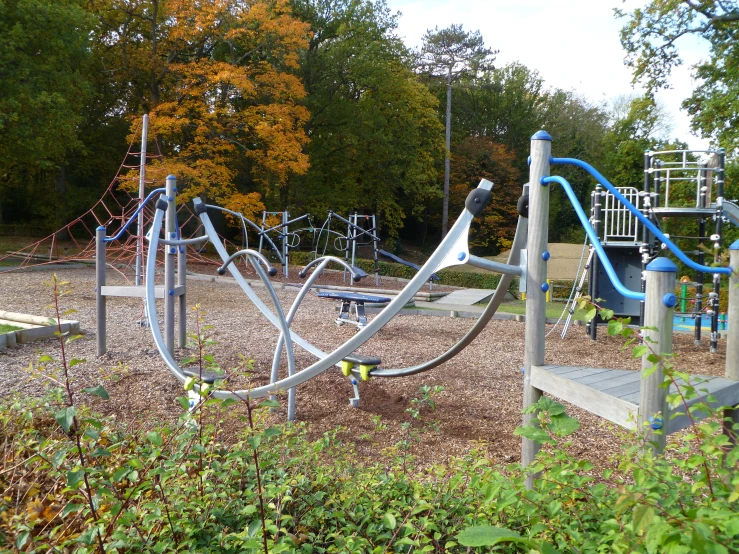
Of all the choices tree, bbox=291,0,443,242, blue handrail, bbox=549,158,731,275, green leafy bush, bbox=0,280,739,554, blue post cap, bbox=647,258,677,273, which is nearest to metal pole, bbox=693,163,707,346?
blue handrail, bbox=549,158,731,275

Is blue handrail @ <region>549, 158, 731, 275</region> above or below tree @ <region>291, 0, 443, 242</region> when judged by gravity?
below

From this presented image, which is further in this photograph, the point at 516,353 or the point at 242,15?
the point at 242,15

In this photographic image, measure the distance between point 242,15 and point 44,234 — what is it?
1121 centimetres

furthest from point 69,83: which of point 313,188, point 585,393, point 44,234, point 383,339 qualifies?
point 585,393

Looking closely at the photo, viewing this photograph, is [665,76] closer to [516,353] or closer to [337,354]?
[516,353]

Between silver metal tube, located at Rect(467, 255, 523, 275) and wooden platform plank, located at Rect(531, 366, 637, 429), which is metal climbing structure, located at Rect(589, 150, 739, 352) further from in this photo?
wooden platform plank, located at Rect(531, 366, 637, 429)

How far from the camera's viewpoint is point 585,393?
2.54 meters

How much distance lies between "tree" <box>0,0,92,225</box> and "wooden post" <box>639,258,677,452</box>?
17.3m

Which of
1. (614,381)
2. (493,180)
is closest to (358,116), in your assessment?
(493,180)

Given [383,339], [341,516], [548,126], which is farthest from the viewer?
[548,126]

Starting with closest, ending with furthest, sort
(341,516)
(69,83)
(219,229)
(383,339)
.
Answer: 1. (341,516)
2. (383,339)
3. (69,83)
4. (219,229)

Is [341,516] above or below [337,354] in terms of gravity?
below

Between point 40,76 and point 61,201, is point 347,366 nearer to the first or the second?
point 40,76

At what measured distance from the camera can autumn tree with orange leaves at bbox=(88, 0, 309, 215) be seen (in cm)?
1798
